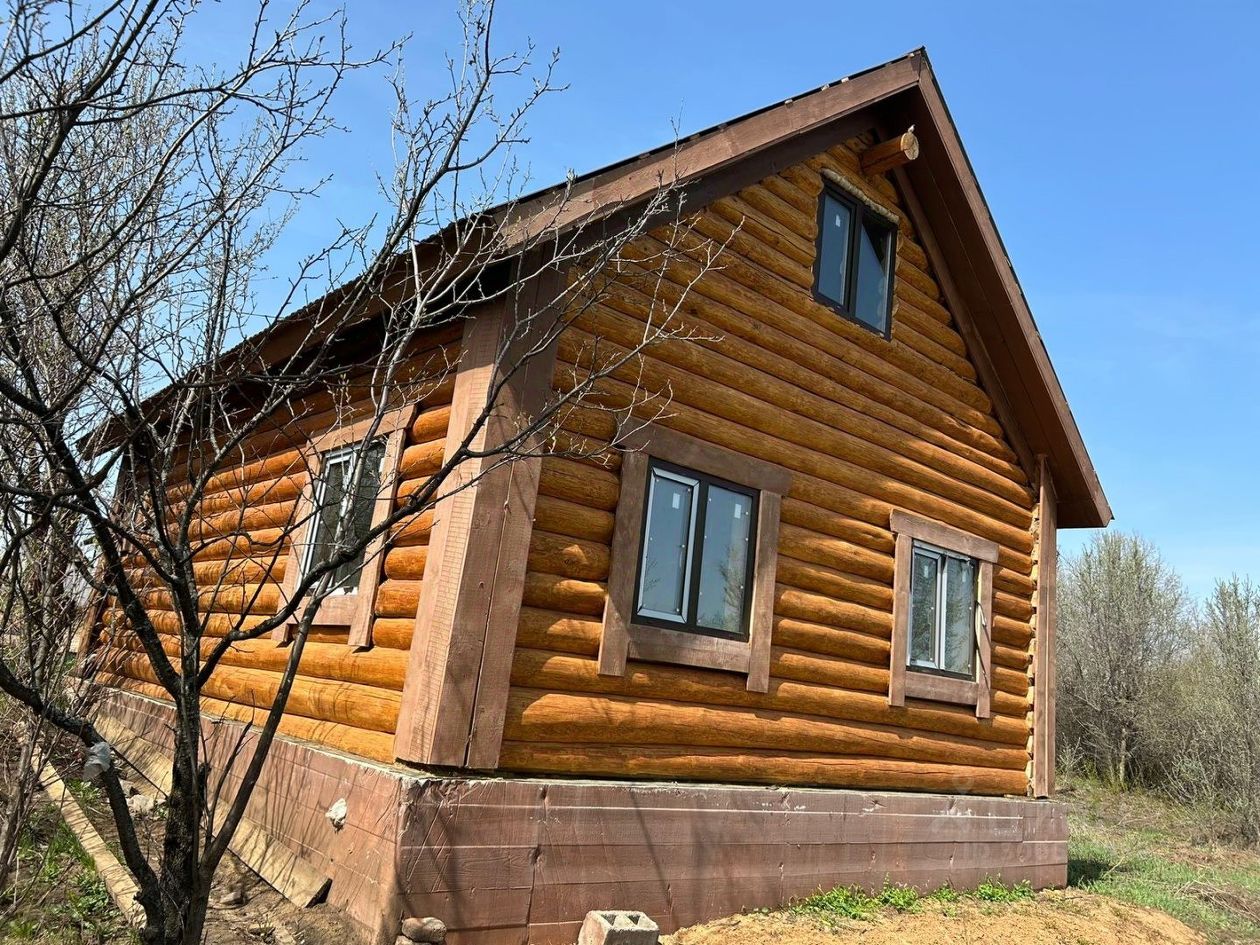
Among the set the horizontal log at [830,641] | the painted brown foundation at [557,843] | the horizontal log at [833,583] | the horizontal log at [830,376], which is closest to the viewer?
the painted brown foundation at [557,843]

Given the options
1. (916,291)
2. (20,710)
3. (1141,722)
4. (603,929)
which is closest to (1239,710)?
(1141,722)

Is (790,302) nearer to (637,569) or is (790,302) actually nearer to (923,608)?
(637,569)

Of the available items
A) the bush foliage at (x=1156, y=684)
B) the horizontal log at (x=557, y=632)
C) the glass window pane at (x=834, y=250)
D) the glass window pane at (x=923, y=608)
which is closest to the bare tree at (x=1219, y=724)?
the bush foliage at (x=1156, y=684)

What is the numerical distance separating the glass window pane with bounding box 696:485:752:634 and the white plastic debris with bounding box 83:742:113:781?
4.19 metres

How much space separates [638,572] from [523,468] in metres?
1.20

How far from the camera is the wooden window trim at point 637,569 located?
619cm

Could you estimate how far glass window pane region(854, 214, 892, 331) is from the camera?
921 cm

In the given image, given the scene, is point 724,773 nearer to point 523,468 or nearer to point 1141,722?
point 523,468

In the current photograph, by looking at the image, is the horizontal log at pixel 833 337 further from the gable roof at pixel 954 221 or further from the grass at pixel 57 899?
the grass at pixel 57 899

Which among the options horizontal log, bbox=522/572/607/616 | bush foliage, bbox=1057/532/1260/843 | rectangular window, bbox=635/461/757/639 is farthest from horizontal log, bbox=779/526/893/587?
bush foliage, bbox=1057/532/1260/843

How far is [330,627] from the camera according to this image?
21.9ft

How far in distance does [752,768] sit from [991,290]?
6.01m

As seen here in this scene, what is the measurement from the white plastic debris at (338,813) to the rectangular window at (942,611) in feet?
17.3

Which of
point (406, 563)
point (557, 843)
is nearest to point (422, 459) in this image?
point (406, 563)
